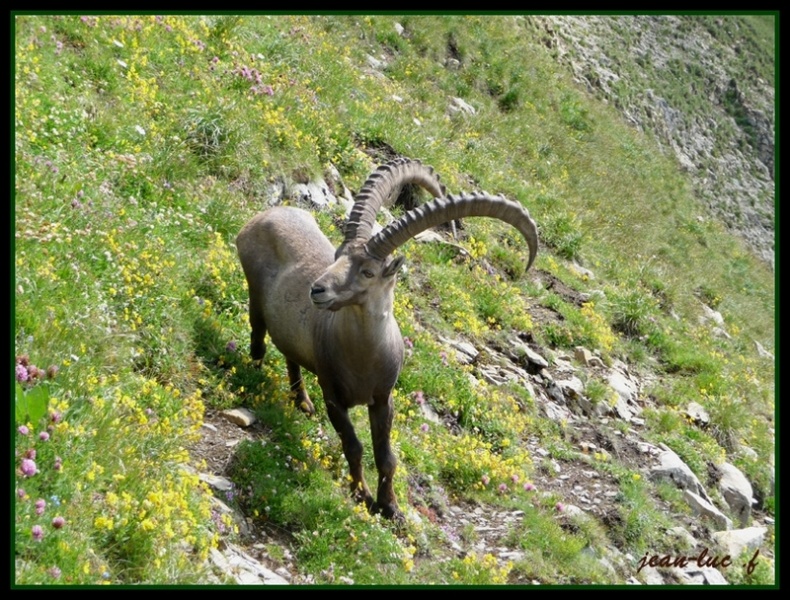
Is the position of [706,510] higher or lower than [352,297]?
lower

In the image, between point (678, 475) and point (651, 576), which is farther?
point (678, 475)

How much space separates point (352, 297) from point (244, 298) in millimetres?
3093

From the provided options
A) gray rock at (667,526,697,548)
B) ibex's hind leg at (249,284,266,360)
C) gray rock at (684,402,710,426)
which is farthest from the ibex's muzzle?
gray rock at (684,402,710,426)

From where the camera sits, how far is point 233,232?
1117cm

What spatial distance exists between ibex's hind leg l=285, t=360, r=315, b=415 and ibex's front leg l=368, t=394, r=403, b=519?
130 cm

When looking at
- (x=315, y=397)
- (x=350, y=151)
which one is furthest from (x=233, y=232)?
(x=350, y=151)

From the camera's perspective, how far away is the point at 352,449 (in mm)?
8164

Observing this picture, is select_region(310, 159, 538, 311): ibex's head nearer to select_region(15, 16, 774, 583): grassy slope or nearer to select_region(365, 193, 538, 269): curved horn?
select_region(365, 193, 538, 269): curved horn

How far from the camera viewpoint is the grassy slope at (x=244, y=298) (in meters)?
6.48

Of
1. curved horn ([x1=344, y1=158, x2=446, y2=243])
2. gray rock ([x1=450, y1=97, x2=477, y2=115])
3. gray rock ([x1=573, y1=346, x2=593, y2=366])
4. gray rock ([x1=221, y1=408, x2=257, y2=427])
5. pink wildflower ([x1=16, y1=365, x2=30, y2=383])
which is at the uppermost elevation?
curved horn ([x1=344, y1=158, x2=446, y2=243])

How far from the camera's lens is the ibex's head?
24.5 feet

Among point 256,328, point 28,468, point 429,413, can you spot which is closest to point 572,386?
point 429,413

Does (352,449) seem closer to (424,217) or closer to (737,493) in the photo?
(424,217)

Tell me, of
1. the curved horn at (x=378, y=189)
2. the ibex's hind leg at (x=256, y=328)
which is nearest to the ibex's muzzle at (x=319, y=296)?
the curved horn at (x=378, y=189)
